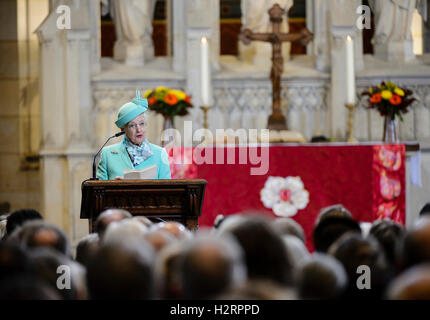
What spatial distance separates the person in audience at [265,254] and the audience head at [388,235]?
0.36 m

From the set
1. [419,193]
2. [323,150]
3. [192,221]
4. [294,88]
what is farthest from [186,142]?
[192,221]

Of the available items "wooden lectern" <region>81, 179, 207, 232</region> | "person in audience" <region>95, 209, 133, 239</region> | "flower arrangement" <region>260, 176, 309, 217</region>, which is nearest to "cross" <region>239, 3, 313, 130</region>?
"flower arrangement" <region>260, 176, 309, 217</region>

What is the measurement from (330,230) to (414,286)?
0.59 meters

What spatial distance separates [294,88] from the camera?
6910mm

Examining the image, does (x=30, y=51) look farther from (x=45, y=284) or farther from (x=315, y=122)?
(x=45, y=284)

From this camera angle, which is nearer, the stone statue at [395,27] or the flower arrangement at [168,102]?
the flower arrangement at [168,102]

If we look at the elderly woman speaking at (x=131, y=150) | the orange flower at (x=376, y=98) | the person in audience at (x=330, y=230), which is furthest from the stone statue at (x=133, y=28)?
the person in audience at (x=330, y=230)

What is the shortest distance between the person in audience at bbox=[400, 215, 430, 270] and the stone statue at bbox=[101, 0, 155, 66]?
615cm

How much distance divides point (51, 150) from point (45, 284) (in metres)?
5.85

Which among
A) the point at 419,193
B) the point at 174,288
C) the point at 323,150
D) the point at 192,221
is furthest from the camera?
the point at 419,193

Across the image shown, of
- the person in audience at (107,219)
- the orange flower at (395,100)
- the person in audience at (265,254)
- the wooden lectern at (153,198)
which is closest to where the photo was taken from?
the person in audience at (265,254)

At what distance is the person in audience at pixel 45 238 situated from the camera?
1.43m

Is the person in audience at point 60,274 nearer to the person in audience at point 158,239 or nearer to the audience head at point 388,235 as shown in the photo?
the person in audience at point 158,239

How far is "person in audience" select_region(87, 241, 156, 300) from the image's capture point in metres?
1.07
